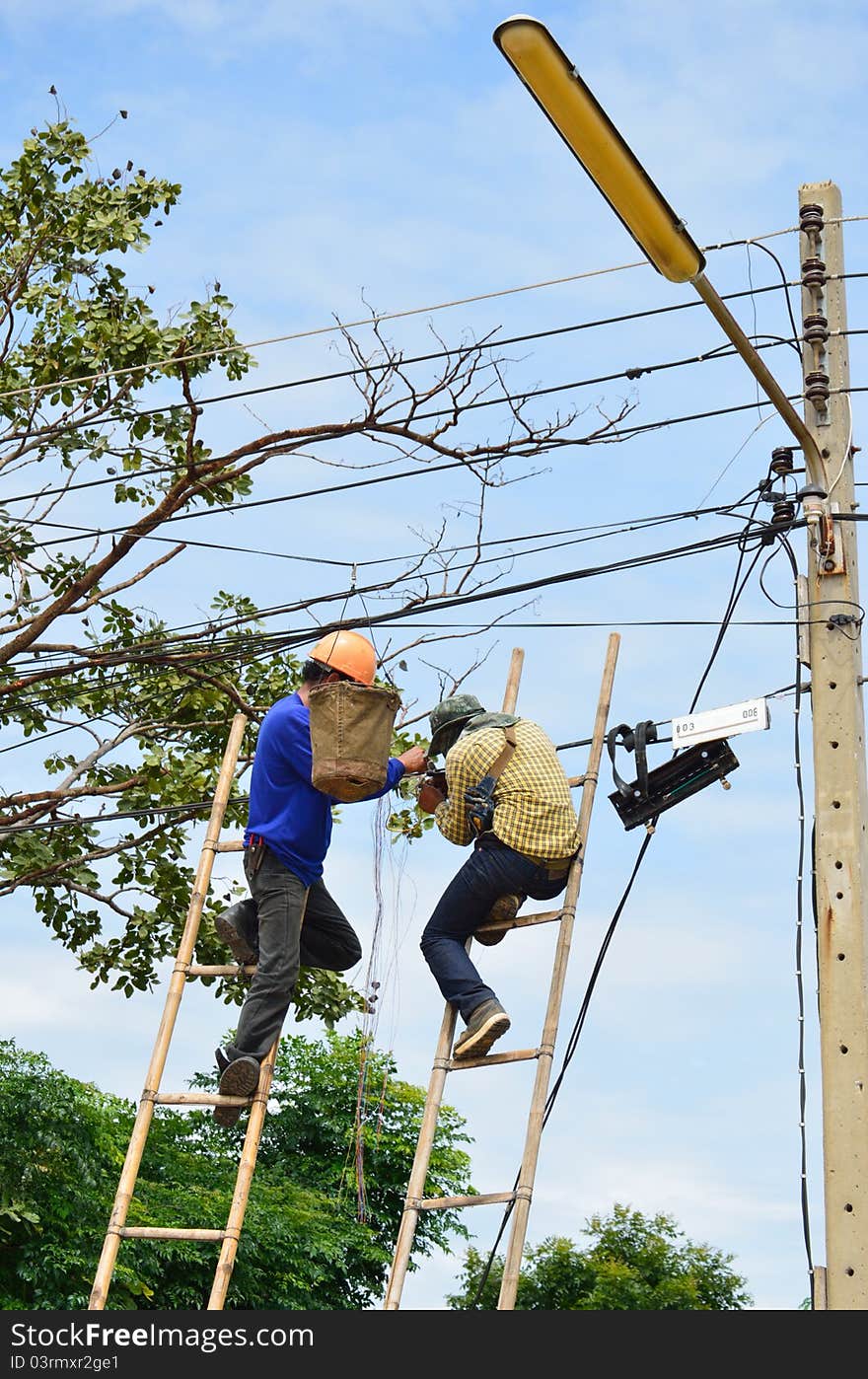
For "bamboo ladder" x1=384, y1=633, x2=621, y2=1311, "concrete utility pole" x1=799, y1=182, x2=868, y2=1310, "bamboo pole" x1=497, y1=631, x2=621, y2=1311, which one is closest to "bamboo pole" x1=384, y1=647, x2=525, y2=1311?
"bamboo ladder" x1=384, y1=633, x2=621, y2=1311

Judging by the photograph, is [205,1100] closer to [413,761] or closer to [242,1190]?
[242,1190]

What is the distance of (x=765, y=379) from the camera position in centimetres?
668

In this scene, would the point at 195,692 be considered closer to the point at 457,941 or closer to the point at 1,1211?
the point at 1,1211

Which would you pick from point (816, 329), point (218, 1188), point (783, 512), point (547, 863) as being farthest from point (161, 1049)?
point (218, 1188)

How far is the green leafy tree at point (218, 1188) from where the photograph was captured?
14.0 meters

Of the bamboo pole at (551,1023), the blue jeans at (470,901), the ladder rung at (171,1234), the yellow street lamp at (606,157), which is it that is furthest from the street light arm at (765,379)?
the ladder rung at (171,1234)

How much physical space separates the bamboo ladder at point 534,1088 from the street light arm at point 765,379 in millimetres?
1581

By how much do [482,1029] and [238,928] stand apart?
1349 millimetres

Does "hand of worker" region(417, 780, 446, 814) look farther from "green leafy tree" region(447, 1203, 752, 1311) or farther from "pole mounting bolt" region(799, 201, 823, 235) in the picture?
"green leafy tree" region(447, 1203, 752, 1311)

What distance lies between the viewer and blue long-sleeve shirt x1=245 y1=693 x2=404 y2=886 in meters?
7.65

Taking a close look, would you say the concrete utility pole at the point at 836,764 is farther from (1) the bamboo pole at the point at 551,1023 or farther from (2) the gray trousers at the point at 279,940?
(2) the gray trousers at the point at 279,940

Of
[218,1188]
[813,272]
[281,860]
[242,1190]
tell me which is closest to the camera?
[242,1190]

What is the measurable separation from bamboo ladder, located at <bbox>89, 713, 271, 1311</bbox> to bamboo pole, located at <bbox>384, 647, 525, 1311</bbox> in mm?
684

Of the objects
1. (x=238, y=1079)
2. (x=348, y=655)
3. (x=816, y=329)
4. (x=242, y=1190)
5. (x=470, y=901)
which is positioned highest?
(x=816, y=329)
